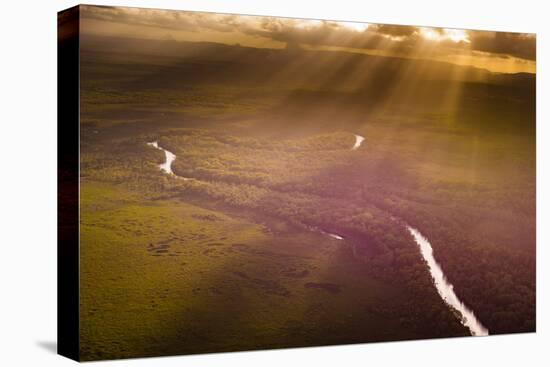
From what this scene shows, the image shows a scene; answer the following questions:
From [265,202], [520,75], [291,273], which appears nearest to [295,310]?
[291,273]

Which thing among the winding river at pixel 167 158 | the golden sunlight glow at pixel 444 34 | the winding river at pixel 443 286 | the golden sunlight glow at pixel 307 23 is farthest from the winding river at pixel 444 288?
the winding river at pixel 167 158

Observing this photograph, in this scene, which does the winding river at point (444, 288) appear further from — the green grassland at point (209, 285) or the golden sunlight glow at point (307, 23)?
the golden sunlight glow at point (307, 23)

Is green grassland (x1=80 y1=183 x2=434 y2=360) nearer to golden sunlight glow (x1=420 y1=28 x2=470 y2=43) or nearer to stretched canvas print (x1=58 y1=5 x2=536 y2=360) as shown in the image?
stretched canvas print (x1=58 y1=5 x2=536 y2=360)

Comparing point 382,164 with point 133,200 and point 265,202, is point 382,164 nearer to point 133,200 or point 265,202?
point 265,202

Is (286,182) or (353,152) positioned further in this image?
(353,152)

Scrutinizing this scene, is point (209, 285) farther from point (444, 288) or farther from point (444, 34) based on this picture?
point (444, 34)

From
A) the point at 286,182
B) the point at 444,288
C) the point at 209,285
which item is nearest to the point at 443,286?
the point at 444,288

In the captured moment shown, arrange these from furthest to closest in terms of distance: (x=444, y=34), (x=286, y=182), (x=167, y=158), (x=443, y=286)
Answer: (x=444, y=34) < (x=443, y=286) < (x=286, y=182) < (x=167, y=158)

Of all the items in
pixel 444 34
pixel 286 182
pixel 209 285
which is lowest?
pixel 209 285
